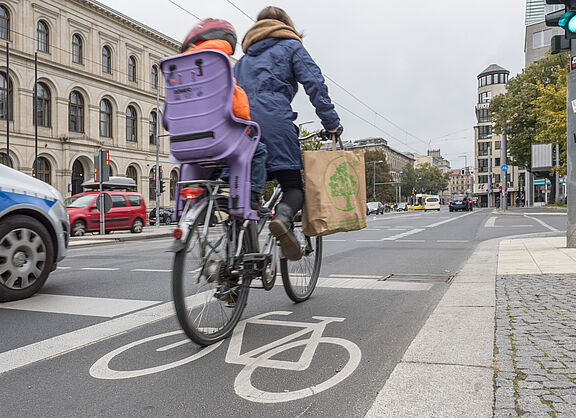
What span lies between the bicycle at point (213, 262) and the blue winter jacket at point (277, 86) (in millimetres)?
431

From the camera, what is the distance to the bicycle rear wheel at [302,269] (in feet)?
13.3

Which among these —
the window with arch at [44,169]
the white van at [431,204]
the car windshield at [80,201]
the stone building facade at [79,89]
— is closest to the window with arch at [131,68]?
the stone building facade at [79,89]

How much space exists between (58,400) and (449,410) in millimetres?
1729

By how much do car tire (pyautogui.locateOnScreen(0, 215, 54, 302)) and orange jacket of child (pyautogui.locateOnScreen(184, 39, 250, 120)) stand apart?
102 inches

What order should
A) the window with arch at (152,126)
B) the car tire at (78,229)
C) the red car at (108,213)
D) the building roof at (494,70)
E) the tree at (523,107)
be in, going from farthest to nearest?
1. the building roof at (494,70)
2. the window with arch at (152,126)
3. the tree at (523,107)
4. the red car at (108,213)
5. the car tire at (78,229)

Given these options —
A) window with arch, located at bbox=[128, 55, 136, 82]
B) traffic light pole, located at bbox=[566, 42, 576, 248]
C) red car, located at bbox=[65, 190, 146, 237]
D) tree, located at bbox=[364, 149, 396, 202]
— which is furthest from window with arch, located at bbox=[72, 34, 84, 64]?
tree, located at bbox=[364, 149, 396, 202]

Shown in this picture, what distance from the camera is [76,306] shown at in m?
4.38

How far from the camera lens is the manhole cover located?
5934mm

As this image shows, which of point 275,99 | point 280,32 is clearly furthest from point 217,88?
point 280,32

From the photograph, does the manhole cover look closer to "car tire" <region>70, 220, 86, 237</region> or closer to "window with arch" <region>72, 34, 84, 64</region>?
A: "car tire" <region>70, 220, 86, 237</region>

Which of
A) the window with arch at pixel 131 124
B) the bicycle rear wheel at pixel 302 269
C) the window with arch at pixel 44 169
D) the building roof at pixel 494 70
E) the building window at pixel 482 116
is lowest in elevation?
the bicycle rear wheel at pixel 302 269

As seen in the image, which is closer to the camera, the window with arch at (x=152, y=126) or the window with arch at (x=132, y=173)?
the window with arch at (x=132, y=173)

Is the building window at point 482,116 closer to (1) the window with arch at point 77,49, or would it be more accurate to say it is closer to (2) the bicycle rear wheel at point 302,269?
(1) the window with arch at point 77,49

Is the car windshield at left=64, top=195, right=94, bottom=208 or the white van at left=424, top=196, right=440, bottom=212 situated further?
the white van at left=424, top=196, right=440, bottom=212
